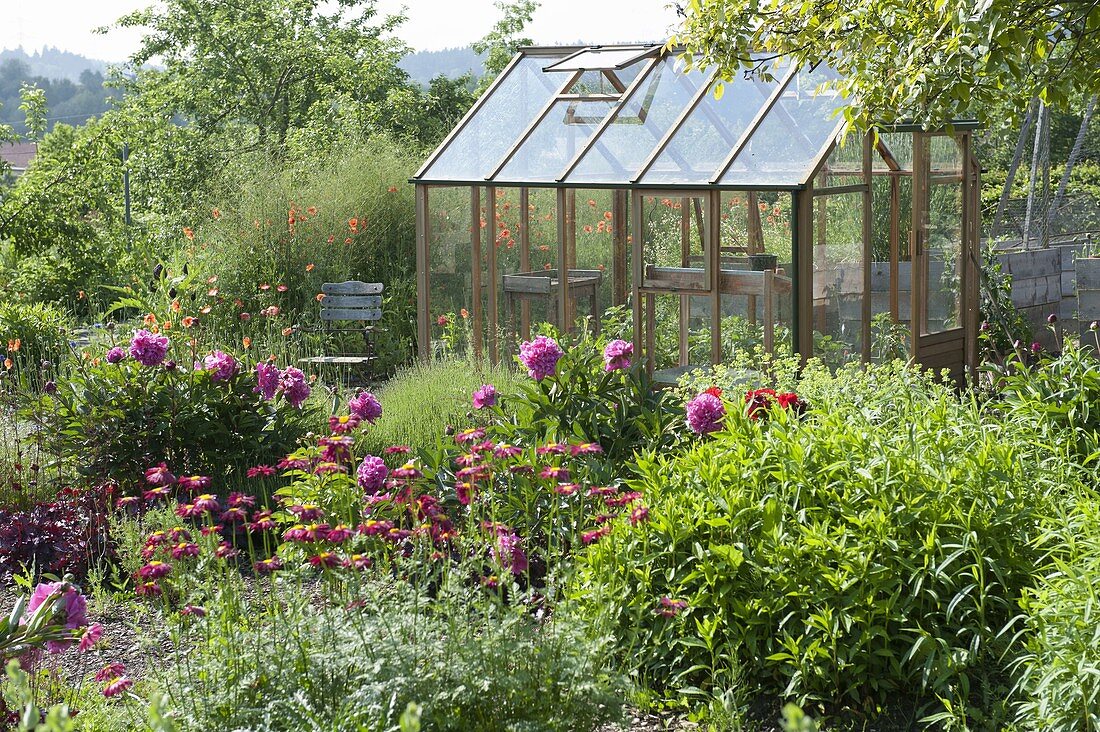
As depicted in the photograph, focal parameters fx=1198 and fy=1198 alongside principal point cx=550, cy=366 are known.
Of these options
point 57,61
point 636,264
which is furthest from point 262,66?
point 57,61

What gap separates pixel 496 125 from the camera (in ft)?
31.3

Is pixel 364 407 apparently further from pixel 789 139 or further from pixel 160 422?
pixel 789 139

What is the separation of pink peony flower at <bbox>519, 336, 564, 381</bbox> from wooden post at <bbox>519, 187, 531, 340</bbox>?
4.30 m

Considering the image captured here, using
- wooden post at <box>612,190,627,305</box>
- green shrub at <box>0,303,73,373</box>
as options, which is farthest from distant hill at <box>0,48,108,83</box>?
wooden post at <box>612,190,627,305</box>

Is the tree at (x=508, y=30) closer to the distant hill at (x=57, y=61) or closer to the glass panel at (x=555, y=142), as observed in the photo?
the glass panel at (x=555, y=142)

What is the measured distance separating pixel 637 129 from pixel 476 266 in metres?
1.79

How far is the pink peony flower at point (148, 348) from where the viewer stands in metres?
5.72

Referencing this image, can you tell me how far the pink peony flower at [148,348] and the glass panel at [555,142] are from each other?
3.79 metres

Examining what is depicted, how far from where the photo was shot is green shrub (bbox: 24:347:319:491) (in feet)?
19.5

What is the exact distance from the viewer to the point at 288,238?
37.4 feet

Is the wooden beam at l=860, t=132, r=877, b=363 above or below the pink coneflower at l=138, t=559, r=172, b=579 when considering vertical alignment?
above

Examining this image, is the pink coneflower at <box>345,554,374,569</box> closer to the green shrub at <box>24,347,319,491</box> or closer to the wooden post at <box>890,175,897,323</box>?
the green shrub at <box>24,347,319,491</box>

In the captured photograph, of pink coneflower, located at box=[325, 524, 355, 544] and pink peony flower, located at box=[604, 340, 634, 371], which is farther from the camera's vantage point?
pink peony flower, located at box=[604, 340, 634, 371]

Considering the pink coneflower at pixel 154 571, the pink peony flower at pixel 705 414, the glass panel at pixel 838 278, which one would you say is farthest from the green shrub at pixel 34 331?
the pink coneflower at pixel 154 571
